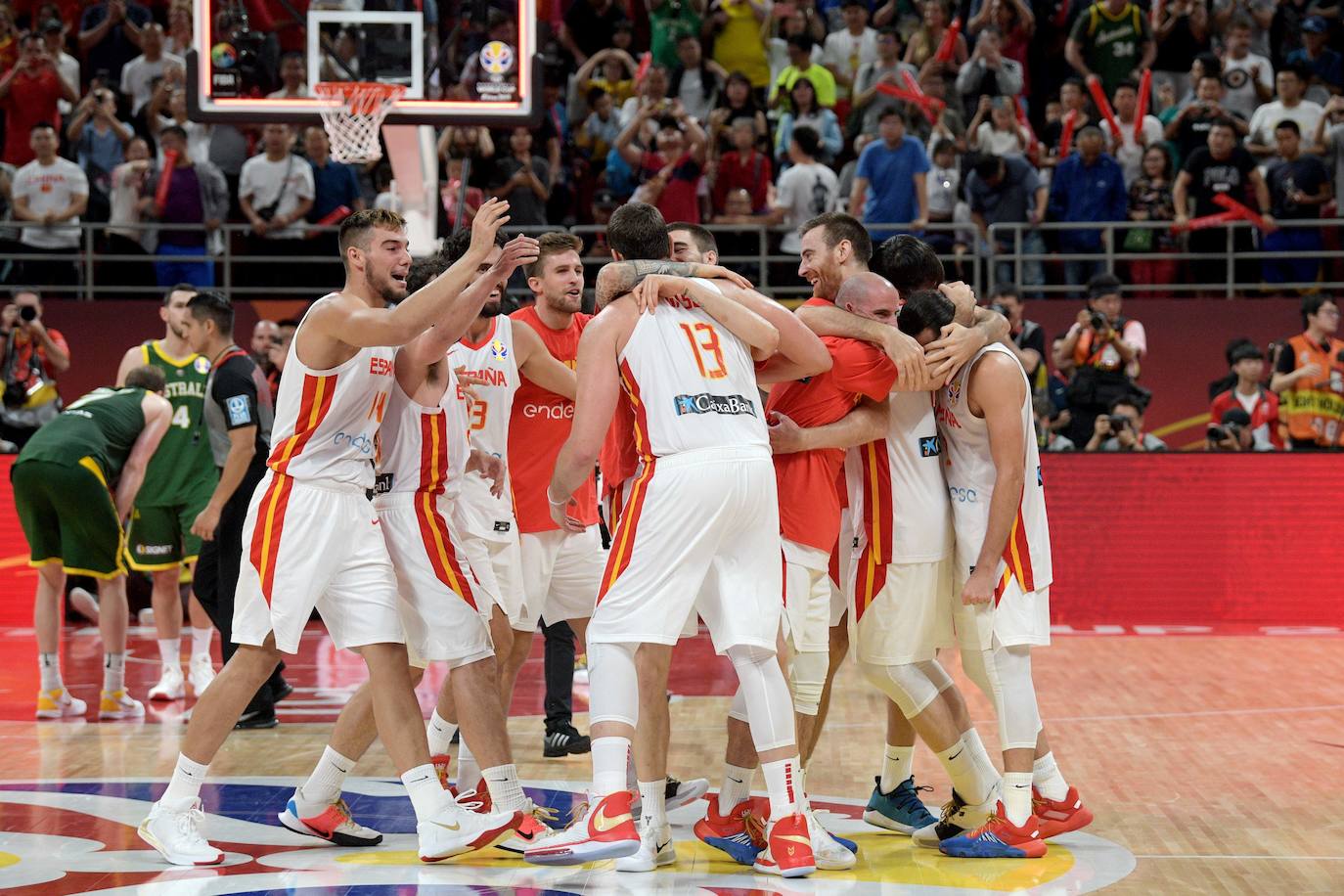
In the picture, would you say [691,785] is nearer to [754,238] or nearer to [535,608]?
[535,608]

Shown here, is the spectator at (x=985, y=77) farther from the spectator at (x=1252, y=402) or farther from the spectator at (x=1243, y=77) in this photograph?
the spectator at (x=1252, y=402)

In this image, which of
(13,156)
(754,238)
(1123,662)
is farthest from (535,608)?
(13,156)

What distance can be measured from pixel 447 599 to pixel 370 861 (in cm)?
102

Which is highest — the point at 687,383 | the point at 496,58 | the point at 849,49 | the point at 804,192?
the point at 849,49

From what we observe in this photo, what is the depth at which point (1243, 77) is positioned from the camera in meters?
16.5

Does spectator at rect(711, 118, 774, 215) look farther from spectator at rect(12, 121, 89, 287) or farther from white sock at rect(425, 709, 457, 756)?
white sock at rect(425, 709, 457, 756)

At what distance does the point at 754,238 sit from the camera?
15844 millimetres

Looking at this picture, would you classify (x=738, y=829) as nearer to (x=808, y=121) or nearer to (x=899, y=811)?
(x=899, y=811)

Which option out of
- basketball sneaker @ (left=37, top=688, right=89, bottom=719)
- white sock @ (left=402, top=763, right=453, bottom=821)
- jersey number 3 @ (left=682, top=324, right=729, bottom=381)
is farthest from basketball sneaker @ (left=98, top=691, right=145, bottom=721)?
Result: jersey number 3 @ (left=682, top=324, right=729, bottom=381)

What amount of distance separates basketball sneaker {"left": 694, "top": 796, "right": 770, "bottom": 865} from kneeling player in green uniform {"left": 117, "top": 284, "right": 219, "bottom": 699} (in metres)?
4.56

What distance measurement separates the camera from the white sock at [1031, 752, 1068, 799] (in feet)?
19.7

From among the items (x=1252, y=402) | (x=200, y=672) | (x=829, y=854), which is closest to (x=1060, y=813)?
(x=829, y=854)

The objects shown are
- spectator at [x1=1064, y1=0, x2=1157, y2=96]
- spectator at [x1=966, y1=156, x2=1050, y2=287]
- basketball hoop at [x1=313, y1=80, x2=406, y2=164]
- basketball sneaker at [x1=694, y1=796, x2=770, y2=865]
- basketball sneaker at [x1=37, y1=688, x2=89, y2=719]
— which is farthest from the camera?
spectator at [x1=1064, y1=0, x2=1157, y2=96]

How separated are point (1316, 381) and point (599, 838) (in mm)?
9971
